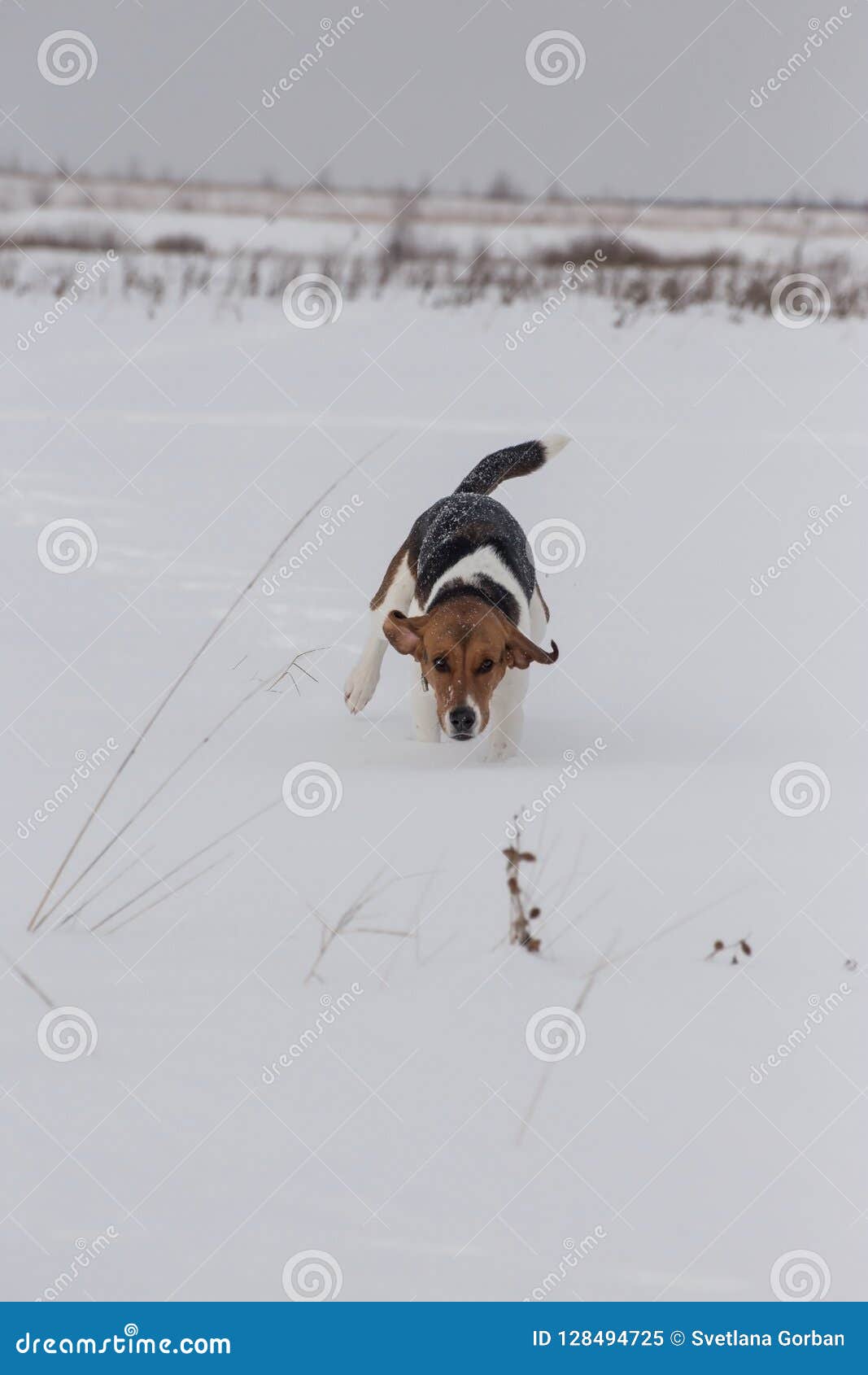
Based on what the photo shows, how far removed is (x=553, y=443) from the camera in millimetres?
5910

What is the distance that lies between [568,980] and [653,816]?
1.29m

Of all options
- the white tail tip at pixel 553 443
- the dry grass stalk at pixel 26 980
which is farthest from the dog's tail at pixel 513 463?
the dry grass stalk at pixel 26 980

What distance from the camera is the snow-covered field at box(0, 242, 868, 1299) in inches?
68.4

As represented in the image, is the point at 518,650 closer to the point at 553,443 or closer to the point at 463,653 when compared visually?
the point at 463,653

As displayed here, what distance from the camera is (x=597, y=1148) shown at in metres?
1.90

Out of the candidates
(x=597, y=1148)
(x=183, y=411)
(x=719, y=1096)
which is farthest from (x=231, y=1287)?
(x=183, y=411)

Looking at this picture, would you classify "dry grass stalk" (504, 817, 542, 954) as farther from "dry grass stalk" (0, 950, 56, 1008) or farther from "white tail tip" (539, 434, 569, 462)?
"white tail tip" (539, 434, 569, 462)

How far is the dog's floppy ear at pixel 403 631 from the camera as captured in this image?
4598mm

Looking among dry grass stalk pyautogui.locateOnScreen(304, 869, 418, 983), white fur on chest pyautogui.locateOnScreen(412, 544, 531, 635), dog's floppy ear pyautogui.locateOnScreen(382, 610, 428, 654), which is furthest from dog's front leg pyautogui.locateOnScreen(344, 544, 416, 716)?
dry grass stalk pyautogui.locateOnScreen(304, 869, 418, 983)

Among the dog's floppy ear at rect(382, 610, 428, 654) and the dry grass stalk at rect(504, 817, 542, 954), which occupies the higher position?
the dog's floppy ear at rect(382, 610, 428, 654)

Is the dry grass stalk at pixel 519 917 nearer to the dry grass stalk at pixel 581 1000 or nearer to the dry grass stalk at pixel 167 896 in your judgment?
the dry grass stalk at pixel 581 1000

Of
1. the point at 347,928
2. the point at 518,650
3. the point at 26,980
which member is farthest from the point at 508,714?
the point at 26,980

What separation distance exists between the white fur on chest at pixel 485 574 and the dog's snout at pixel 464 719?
74 cm

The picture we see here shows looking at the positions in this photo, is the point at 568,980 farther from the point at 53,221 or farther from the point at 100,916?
the point at 53,221
